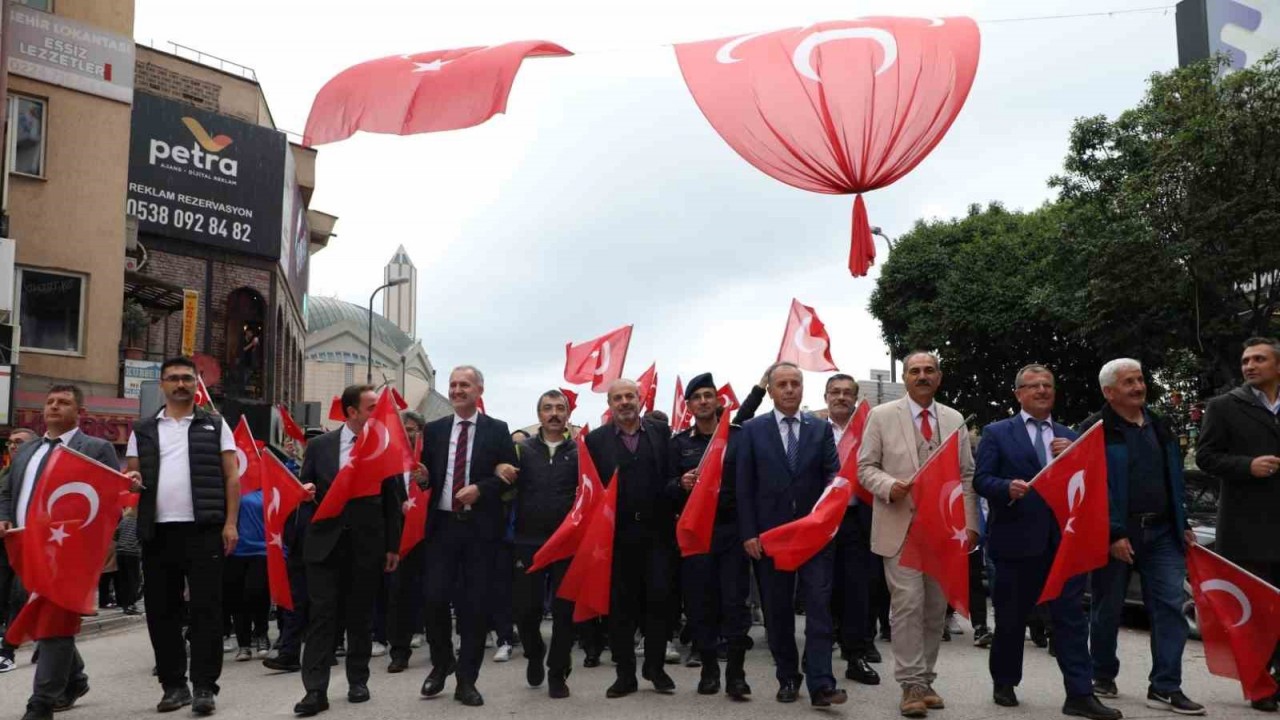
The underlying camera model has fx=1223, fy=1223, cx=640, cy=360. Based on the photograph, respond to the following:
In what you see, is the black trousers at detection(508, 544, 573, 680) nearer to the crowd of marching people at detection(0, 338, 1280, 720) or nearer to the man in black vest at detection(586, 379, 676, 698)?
the crowd of marching people at detection(0, 338, 1280, 720)

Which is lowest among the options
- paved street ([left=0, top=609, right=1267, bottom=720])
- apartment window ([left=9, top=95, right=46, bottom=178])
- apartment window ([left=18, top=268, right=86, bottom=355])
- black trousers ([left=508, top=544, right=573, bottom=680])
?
paved street ([left=0, top=609, right=1267, bottom=720])

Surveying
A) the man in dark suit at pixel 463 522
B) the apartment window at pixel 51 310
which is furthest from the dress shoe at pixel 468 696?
the apartment window at pixel 51 310

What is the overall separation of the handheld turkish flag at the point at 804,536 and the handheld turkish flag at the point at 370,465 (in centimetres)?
241

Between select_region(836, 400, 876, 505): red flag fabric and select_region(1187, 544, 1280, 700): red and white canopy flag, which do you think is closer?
select_region(1187, 544, 1280, 700): red and white canopy flag

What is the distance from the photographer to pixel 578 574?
7.85m

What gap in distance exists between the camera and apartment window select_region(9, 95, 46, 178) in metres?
25.0

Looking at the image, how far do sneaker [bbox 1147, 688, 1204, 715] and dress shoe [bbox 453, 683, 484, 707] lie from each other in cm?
395

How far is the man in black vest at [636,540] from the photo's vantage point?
7.92m

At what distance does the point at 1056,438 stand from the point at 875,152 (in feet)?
8.15

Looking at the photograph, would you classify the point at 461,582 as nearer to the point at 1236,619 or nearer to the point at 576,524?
the point at 576,524

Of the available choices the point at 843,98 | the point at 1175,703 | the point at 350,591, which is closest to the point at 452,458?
the point at 350,591

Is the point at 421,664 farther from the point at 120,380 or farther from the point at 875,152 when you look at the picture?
the point at 120,380

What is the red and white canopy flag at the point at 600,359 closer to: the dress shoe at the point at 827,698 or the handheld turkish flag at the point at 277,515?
the handheld turkish flag at the point at 277,515

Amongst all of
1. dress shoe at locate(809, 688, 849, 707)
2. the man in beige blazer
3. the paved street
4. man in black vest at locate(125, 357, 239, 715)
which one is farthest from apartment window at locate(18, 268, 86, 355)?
dress shoe at locate(809, 688, 849, 707)
